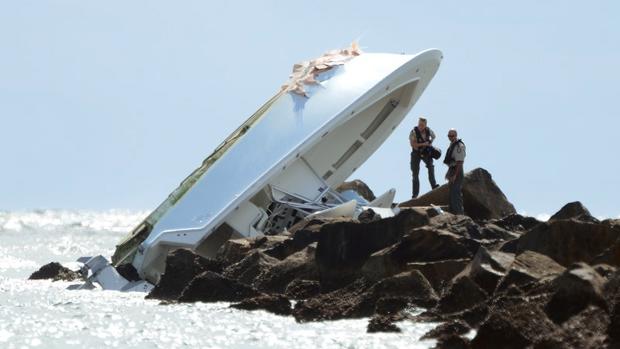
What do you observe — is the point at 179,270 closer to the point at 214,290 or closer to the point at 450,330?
the point at 214,290

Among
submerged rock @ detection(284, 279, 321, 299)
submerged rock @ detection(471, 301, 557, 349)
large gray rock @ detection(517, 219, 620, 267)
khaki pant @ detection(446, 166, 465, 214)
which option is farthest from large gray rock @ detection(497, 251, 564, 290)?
khaki pant @ detection(446, 166, 465, 214)

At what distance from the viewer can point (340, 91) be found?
1014 inches

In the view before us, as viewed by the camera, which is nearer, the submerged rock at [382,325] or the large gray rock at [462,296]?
the large gray rock at [462,296]

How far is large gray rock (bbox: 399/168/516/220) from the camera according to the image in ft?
77.3

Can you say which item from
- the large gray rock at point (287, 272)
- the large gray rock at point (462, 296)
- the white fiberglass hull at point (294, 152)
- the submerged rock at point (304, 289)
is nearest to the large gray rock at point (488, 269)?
the large gray rock at point (462, 296)

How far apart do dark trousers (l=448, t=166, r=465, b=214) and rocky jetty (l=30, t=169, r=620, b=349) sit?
0.44 metres

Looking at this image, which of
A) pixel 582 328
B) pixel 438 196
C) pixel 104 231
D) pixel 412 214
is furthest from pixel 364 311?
pixel 104 231

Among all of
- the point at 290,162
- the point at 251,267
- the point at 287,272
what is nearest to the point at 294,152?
the point at 290,162

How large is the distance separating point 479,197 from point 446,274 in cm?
654

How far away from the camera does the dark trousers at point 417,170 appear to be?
25.1m

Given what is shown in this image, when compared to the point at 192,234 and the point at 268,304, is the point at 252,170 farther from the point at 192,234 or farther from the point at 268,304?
the point at 268,304

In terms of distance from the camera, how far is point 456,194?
22500 mm

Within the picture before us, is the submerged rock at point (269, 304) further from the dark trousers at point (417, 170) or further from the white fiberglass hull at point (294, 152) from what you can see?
the dark trousers at point (417, 170)

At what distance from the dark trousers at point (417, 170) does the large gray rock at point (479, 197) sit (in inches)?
50.3
